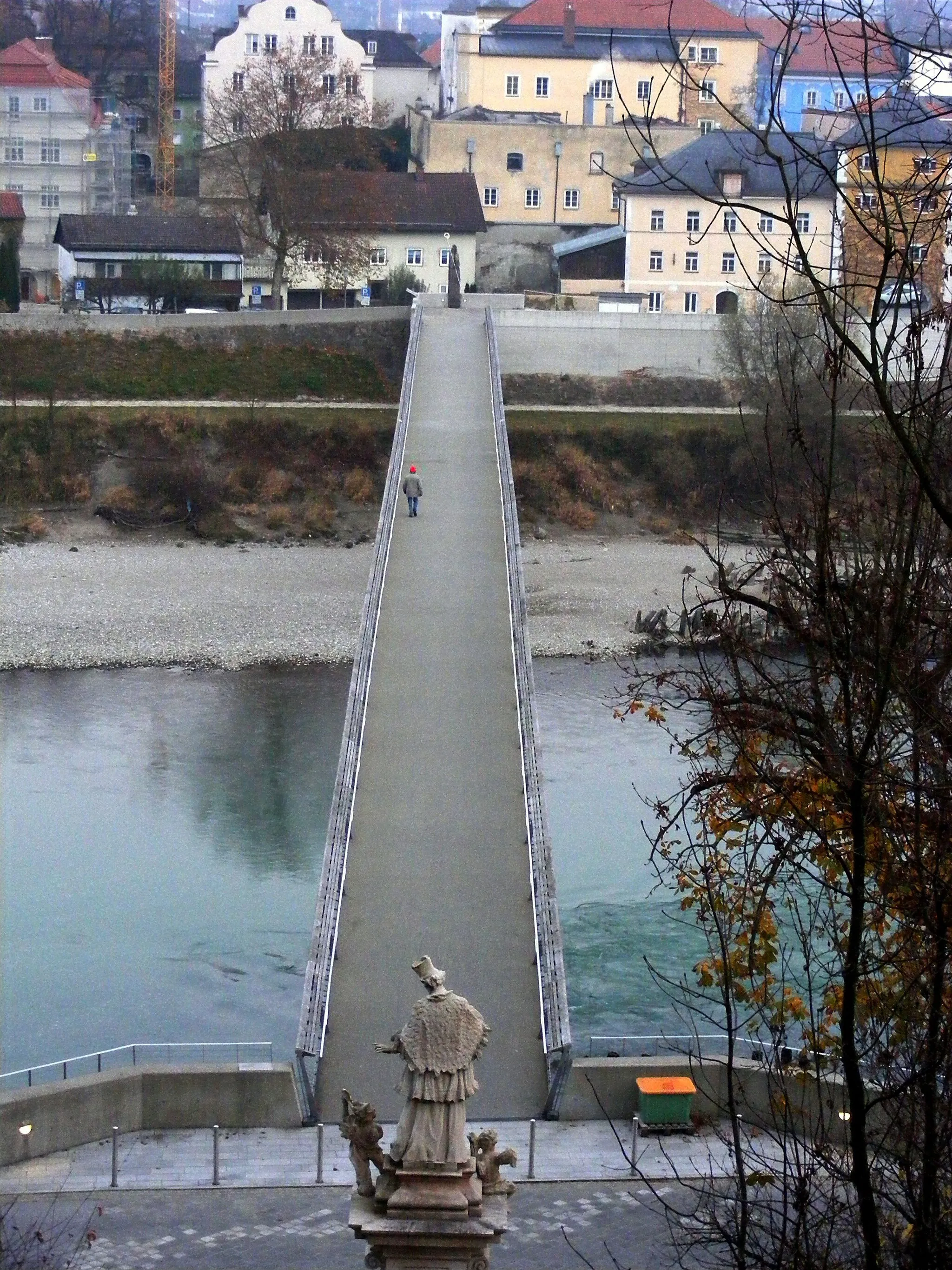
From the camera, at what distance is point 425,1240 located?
637cm

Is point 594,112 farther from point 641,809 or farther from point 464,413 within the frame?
point 641,809

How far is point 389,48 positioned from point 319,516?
98.5 feet

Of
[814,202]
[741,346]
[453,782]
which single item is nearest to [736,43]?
[814,202]

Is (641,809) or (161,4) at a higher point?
(161,4)

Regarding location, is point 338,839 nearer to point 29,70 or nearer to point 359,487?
point 359,487

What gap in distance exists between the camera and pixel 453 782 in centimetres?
1383

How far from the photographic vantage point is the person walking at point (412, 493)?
865 inches

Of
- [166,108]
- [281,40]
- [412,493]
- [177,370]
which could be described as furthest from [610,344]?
[166,108]

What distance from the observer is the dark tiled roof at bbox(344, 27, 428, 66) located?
55.7m

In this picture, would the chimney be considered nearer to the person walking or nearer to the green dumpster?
the person walking

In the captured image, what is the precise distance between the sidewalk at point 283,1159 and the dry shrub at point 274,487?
2321cm

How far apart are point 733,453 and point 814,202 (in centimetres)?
751

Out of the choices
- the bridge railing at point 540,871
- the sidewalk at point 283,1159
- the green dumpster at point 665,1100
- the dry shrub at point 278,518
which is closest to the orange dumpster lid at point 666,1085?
the green dumpster at point 665,1100

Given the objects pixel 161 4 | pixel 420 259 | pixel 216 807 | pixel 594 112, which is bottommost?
pixel 216 807
